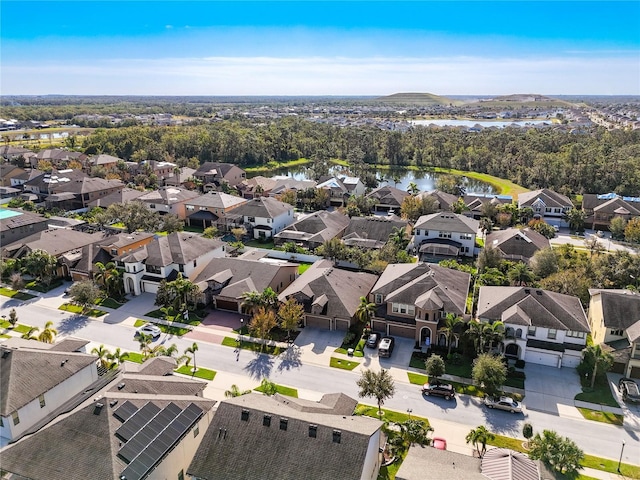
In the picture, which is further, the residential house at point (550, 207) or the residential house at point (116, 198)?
the residential house at point (116, 198)

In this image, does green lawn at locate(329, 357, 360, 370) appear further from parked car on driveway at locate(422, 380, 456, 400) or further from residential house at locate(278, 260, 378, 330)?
parked car on driveway at locate(422, 380, 456, 400)

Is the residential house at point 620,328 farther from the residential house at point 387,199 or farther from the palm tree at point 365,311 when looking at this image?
the residential house at point 387,199

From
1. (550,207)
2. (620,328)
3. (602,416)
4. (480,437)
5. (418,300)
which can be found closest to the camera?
(480,437)

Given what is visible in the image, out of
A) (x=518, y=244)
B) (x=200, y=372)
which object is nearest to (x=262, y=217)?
(x=200, y=372)

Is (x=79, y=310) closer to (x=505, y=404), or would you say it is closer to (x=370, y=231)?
(x=370, y=231)

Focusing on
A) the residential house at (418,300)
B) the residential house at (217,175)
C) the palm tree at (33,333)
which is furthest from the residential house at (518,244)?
the residential house at (217,175)
